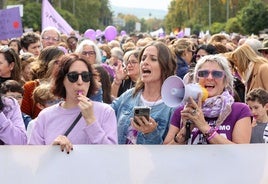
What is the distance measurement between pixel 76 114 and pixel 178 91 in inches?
26.0

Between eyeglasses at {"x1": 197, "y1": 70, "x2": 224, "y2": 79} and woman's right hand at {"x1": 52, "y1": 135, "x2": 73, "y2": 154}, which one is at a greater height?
eyeglasses at {"x1": 197, "y1": 70, "x2": 224, "y2": 79}

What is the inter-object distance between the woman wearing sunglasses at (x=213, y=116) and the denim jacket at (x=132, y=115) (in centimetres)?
11

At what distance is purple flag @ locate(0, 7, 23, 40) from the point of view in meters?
10.5

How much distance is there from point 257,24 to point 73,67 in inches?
1589

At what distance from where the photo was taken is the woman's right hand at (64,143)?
405 centimetres

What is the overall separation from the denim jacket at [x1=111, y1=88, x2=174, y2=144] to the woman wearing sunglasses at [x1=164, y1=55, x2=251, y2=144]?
11 cm

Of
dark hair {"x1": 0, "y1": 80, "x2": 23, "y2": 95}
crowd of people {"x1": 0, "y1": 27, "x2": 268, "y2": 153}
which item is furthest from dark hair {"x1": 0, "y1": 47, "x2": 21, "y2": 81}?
crowd of people {"x1": 0, "y1": 27, "x2": 268, "y2": 153}

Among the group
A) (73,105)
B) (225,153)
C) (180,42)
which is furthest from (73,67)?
(180,42)

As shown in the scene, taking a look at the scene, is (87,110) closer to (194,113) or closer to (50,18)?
(194,113)

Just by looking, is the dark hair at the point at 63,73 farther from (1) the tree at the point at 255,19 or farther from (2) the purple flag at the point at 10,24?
(1) the tree at the point at 255,19

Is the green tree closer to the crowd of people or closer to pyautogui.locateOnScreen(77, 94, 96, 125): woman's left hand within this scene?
the crowd of people

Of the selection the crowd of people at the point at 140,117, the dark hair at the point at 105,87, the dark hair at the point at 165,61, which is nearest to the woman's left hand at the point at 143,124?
the crowd of people at the point at 140,117

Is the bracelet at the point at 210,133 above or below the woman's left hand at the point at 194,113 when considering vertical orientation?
below

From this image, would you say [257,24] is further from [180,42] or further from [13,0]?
[180,42]
